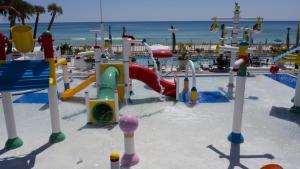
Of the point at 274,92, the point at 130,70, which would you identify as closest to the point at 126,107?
the point at 130,70

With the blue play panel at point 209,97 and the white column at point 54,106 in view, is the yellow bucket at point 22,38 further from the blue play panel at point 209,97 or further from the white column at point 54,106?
the blue play panel at point 209,97

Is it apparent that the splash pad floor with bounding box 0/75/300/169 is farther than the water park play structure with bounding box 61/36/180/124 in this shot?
No

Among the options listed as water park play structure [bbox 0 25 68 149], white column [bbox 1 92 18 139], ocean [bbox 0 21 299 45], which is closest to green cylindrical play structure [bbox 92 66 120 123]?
water park play structure [bbox 0 25 68 149]

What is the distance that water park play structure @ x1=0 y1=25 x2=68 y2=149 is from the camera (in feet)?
21.4

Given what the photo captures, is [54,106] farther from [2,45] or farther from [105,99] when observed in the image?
[2,45]

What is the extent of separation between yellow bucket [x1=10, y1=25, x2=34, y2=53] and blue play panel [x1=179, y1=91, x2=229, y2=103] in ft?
19.8

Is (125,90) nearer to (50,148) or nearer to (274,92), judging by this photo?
(50,148)

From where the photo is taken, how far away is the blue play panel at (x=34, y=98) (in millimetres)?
10820

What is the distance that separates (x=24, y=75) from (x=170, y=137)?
4.02m

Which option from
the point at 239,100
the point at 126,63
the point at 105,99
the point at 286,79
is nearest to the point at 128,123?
the point at 105,99

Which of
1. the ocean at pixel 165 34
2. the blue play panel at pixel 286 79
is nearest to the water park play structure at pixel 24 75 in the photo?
the ocean at pixel 165 34

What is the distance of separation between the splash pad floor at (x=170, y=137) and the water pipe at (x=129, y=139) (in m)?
0.21

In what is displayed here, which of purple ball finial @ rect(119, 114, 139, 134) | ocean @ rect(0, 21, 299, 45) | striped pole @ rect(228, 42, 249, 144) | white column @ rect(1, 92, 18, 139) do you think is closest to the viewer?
purple ball finial @ rect(119, 114, 139, 134)

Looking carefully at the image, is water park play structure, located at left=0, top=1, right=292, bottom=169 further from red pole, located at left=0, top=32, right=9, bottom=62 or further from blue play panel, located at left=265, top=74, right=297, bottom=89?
blue play panel, located at left=265, top=74, right=297, bottom=89
